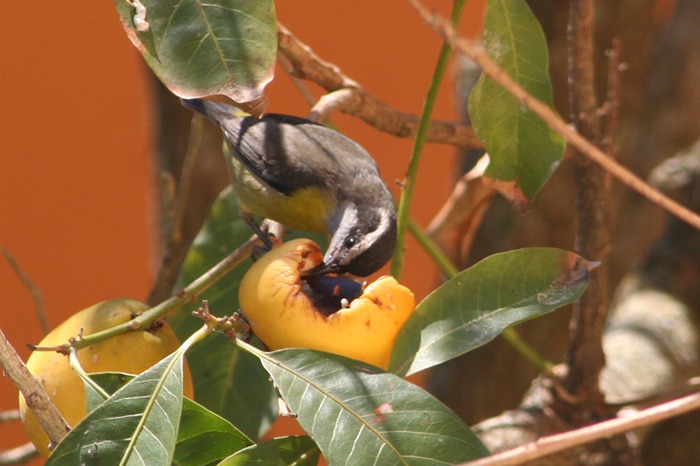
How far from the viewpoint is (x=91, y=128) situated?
4.14 metres

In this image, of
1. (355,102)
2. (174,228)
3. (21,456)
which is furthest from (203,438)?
(21,456)

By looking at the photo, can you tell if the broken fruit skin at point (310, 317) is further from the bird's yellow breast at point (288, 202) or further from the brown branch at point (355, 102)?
the bird's yellow breast at point (288, 202)

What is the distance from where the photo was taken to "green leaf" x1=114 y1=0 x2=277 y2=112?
1.04 metres

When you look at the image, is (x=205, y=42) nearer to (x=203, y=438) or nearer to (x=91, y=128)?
(x=203, y=438)

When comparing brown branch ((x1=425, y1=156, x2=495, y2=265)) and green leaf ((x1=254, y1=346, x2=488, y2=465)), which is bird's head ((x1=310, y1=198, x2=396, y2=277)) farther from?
green leaf ((x1=254, y1=346, x2=488, y2=465))

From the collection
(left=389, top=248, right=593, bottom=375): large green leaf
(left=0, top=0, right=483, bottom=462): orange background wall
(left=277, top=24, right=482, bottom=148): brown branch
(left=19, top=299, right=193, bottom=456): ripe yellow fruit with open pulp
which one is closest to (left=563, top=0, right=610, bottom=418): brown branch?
(left=277, top=24, right=482, bottom=148): brown branch

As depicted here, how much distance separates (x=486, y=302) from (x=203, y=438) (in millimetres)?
362

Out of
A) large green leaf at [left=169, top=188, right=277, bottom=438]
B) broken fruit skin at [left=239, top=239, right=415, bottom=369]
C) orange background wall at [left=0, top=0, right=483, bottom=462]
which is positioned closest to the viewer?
broken fruit skin at [left=239, top=239, right=415, bottom=369]

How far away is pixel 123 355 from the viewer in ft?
3.54

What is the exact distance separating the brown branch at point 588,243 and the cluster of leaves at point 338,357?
1.15 feet

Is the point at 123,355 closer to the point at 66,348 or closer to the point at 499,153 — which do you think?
the point at 66,348

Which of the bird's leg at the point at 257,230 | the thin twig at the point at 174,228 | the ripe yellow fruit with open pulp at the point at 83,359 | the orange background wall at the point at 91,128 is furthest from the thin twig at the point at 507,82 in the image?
the orange background wall at the point at 91,128

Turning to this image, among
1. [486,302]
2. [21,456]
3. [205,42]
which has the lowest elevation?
[21,456]

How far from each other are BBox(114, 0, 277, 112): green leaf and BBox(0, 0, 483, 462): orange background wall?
9.65 feet
